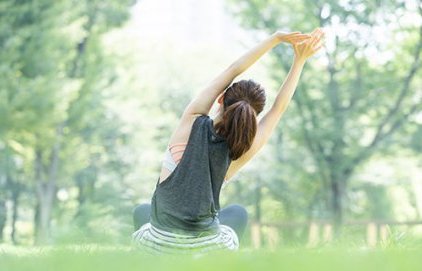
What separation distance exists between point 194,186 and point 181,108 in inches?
826

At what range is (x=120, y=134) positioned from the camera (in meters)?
21.8

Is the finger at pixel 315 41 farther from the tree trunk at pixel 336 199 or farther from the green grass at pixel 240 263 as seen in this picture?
the tree trunk at pixel 336 199

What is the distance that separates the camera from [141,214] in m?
3.10

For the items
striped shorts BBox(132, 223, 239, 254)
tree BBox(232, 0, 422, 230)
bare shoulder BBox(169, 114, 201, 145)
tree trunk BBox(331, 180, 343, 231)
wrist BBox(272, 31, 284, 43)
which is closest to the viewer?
striped shorts BBox(132, 223, 239, 254)

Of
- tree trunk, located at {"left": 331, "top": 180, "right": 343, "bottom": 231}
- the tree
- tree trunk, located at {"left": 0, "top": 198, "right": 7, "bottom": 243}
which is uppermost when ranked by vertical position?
the tree

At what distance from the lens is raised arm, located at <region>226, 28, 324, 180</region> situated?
293 cm

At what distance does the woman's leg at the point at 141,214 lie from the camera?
121 inches

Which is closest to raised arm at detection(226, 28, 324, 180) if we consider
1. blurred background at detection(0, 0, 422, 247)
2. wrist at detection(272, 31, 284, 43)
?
wrist at detection(272, 31, 284, 43)

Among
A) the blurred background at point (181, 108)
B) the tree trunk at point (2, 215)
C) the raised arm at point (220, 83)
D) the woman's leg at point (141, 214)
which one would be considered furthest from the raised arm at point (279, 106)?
the tree trunk at point (2, 215)

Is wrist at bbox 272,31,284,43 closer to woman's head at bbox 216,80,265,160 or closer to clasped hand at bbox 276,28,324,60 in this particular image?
clasped hand at bbox 276,28,324,60

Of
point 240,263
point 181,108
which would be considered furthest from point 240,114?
point 181,108

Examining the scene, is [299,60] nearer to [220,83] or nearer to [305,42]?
[305,42]

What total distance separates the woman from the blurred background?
6.84 meters

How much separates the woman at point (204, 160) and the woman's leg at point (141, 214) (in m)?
0.21
